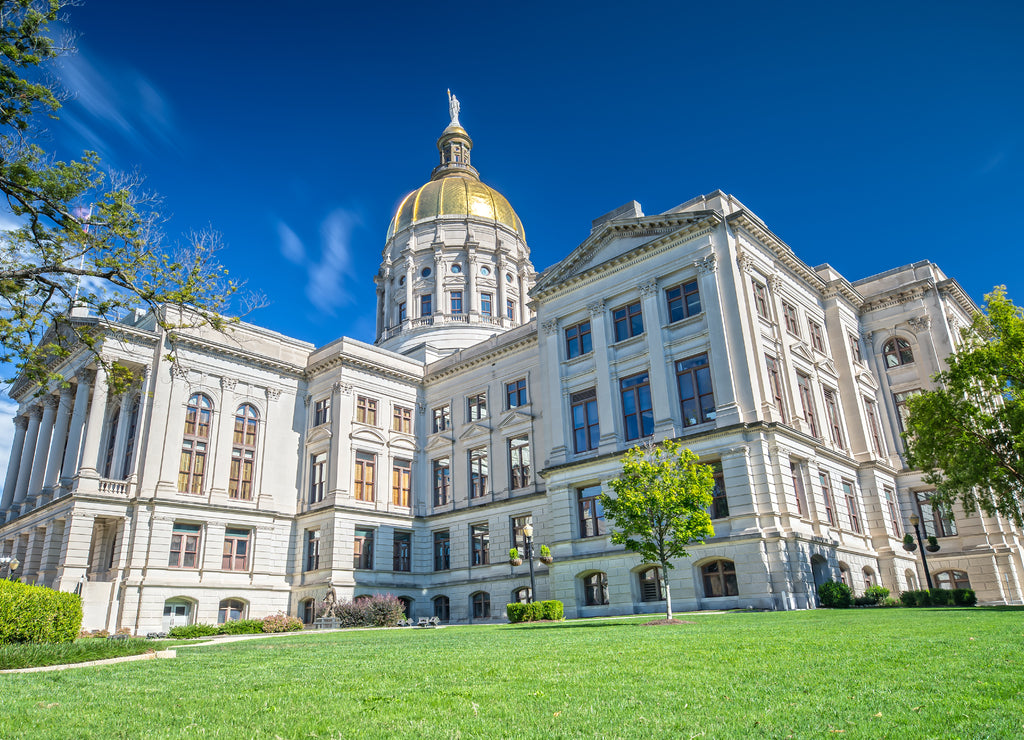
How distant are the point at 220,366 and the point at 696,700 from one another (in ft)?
136

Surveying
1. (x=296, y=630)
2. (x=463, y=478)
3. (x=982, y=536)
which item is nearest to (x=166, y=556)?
(x=296, y=630)

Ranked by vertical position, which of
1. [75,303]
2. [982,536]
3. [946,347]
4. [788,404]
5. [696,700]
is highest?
[946,347]

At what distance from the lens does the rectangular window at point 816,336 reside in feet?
128

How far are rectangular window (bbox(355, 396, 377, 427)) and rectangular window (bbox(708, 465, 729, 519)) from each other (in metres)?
23.6

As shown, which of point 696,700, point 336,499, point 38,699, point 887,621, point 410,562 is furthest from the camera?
point 410,562

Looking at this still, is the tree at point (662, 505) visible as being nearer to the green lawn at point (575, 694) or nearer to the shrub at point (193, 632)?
the green lawn at point (575, 694)

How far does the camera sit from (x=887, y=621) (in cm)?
1659

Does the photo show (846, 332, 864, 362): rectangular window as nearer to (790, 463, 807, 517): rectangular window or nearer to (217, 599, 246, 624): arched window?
(790, 463, 807, 517): rectangular window

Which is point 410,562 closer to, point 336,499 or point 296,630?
point 336,499

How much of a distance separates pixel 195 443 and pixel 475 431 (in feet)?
54.7

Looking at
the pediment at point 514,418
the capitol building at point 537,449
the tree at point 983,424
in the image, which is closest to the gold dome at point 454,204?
the capitol building at point 537,449

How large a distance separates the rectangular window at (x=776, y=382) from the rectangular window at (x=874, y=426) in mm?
8863

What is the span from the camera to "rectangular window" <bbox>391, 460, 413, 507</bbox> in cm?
4597

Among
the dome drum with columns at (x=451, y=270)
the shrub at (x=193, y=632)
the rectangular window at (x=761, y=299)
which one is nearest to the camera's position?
the shrub at (x=193, y=632)
